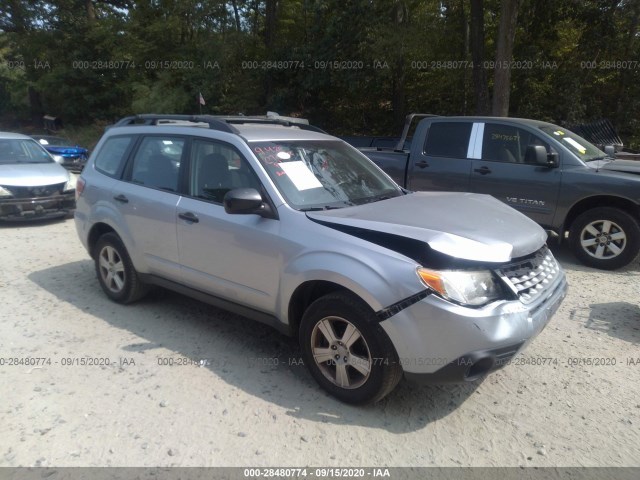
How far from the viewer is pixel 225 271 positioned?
4.08m

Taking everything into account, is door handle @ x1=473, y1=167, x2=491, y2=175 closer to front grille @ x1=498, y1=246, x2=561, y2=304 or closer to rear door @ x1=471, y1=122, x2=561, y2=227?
rear door @ x1=471, y1=122, x2=561, y2=227

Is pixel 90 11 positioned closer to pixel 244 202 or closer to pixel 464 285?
pixel 244 202

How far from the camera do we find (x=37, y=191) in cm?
887

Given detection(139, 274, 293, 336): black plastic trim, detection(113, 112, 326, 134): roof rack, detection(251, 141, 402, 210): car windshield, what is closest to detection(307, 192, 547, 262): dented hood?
detection(251, 141, 402, 210): car windshield

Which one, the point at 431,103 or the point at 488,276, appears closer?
the point at 488,276

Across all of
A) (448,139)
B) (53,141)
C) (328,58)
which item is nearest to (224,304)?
(448,139)

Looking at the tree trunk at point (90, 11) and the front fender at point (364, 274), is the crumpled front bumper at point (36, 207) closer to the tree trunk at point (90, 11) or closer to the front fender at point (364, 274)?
the front fender at point (364, 274)

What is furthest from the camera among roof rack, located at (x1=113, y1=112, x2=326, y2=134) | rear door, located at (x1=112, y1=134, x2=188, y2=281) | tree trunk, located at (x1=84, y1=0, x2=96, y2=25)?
tree trunk, located at (x1=84, y1=0, x2=96, y2=25)

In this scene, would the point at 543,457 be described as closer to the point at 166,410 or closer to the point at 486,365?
the point at 486,365

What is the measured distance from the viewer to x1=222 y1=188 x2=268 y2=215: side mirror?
11.8 ft

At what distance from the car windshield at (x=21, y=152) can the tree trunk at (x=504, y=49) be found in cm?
983

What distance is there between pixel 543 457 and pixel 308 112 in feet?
58.3

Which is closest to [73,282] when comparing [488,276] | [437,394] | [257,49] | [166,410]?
[166,410]

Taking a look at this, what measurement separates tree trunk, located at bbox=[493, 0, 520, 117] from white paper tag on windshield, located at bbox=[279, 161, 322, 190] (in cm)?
943
